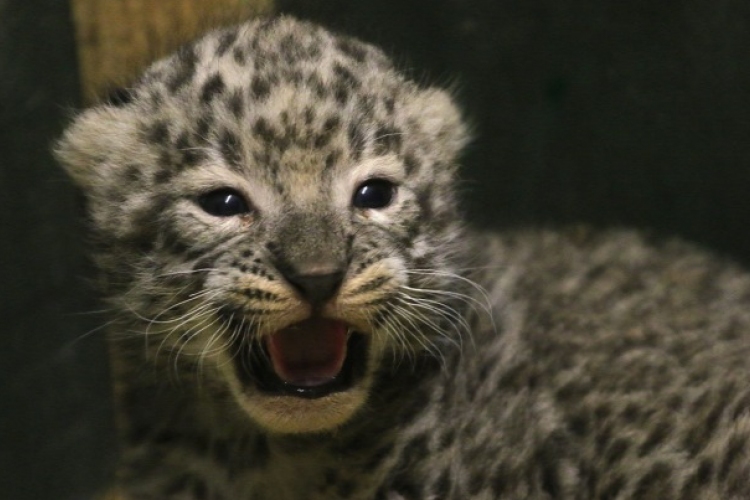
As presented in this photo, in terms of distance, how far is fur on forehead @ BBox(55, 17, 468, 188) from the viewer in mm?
1992

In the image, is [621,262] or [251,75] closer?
[251,75]

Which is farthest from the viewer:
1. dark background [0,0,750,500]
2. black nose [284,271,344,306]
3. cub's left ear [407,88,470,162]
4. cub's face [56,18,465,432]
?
dark background [0,0,750,500]

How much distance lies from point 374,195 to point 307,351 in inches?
13.6

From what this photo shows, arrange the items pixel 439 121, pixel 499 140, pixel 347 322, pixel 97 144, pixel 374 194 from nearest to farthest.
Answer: pixel 347 322
pixel 374 194
pixel 97 144
pixel 439 121
pixel 499 140

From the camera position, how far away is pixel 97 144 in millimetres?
2160

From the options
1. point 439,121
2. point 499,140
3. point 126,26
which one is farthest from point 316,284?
point 499,140

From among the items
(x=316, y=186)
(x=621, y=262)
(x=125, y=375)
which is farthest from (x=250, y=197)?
(x=621, y=262)

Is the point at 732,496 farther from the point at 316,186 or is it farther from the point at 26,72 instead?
the point at 26,72

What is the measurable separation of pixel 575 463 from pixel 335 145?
0.83m

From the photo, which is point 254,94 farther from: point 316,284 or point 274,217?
point 316,284

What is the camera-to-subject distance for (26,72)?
2.43 m

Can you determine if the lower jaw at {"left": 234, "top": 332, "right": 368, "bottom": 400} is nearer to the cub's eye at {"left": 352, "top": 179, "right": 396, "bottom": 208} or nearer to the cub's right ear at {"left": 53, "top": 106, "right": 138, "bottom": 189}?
the cub's eye at {"left": 352, "top": 179, "right": 396, "bottom": 208}

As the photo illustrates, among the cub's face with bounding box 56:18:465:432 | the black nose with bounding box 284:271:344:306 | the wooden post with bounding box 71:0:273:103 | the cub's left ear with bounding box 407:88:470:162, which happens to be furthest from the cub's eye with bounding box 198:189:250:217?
the wooden post with bounding box 71:0:273:103

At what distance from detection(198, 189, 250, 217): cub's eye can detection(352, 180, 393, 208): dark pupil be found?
8.7 inches
